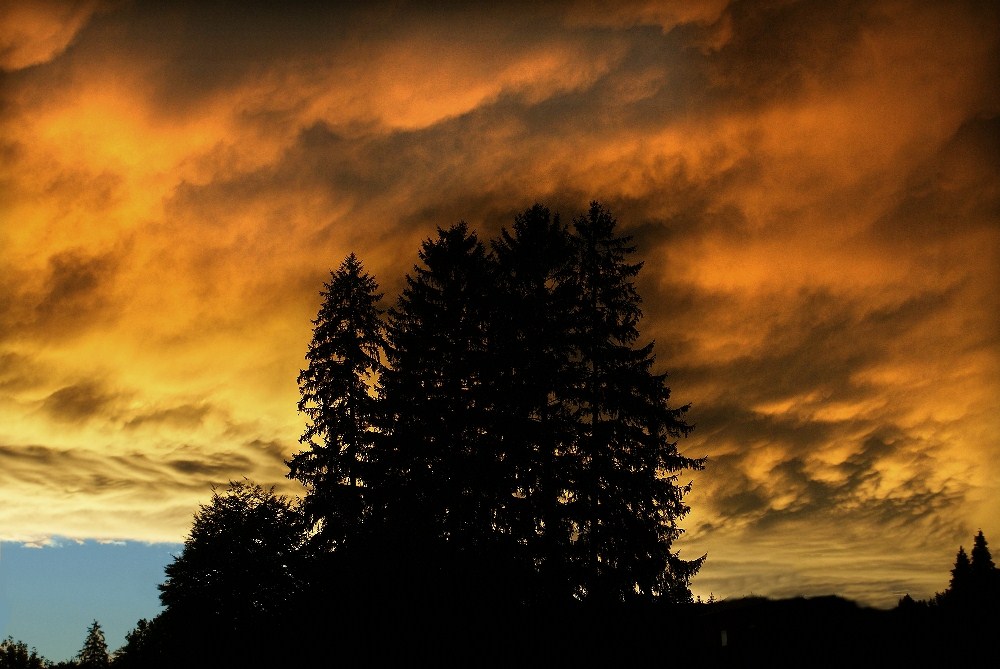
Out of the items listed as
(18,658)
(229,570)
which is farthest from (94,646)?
(229,570)

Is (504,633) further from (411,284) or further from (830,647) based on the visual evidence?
(411,284)

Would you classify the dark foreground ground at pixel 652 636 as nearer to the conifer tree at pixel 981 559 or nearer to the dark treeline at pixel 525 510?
the dark treeline at pixel 525 510

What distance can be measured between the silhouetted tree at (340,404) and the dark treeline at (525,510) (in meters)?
0.15

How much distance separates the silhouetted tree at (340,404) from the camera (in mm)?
32656

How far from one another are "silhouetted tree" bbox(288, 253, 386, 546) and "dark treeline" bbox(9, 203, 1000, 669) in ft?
0.48

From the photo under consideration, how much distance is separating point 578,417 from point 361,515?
9623 millimetres

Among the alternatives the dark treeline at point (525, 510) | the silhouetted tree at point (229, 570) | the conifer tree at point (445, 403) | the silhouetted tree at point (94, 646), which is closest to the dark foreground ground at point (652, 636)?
the dark treeline at point (525, 510)

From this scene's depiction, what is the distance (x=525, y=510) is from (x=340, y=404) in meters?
11.1

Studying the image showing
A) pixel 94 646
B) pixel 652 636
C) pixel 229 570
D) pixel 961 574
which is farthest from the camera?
pixel 94 646

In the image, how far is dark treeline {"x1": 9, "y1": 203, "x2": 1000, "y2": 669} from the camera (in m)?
26.5

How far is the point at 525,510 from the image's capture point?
91.1 ft

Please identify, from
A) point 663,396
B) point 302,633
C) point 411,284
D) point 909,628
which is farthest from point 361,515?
point 909,628

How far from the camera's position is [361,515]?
31.8 metres

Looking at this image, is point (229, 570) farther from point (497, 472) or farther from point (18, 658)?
point (18, 658)
